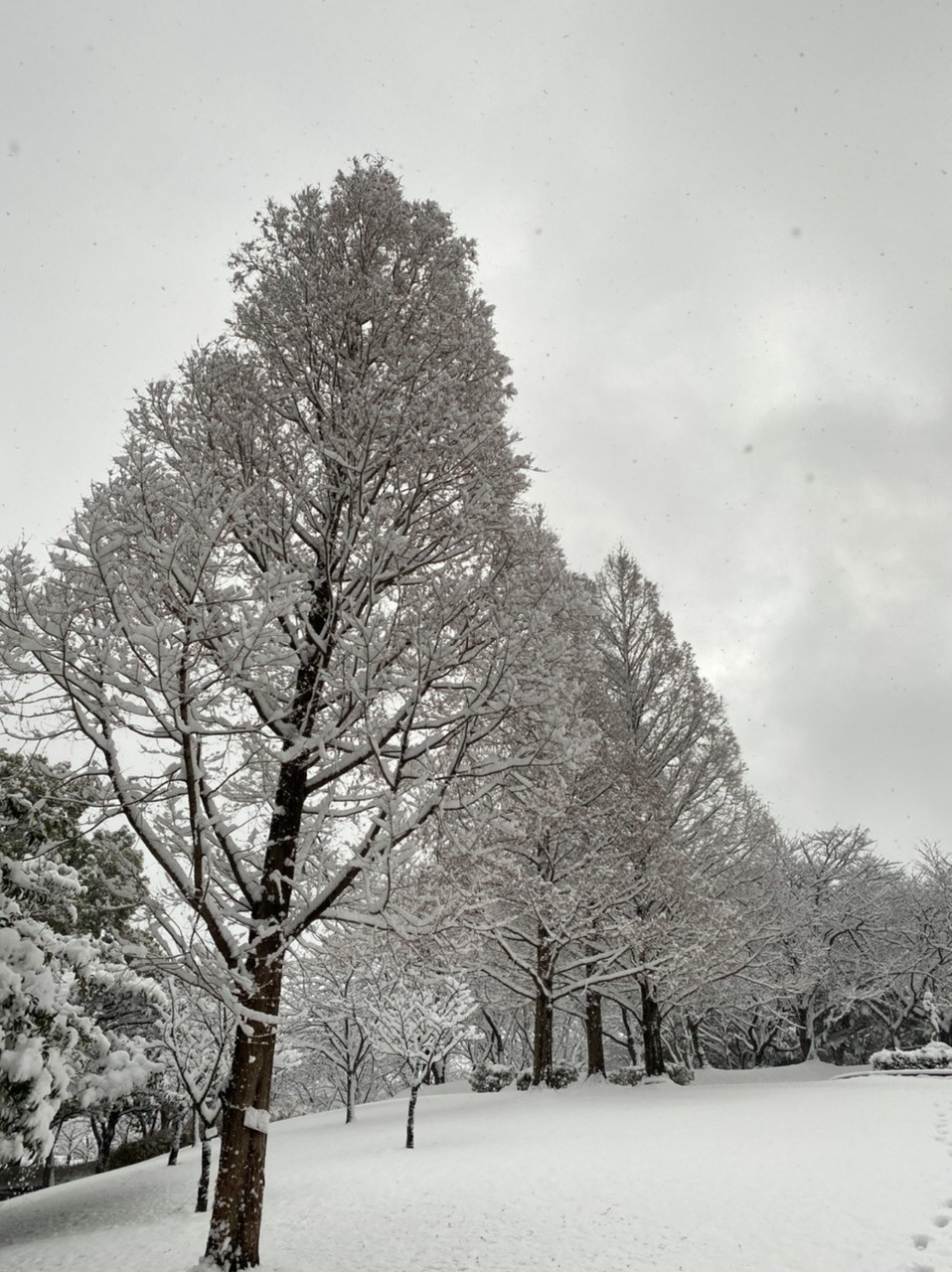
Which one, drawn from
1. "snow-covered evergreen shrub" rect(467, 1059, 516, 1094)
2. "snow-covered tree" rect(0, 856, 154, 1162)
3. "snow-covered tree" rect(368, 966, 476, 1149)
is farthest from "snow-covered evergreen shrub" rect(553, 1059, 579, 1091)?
"snow-covered tree" rect(0, 856, 154, 1162)

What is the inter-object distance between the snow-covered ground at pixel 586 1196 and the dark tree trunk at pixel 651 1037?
7.66 ft

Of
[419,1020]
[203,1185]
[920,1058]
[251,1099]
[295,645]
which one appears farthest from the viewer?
[920,1058]

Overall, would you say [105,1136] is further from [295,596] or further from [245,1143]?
[295,596]

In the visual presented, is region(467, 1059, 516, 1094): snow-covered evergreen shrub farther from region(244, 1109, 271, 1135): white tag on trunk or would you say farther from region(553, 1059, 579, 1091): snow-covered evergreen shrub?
region(244, 1109, 271, 1135): white tag on trunk

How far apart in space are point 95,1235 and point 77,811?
6326 mm

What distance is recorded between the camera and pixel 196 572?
13.7 feet

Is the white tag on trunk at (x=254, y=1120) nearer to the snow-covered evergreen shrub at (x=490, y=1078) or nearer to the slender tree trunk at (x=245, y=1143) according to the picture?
the slender tree trunk at (x=245, y=1143)

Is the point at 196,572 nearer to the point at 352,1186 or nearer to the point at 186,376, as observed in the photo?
the point at 186,376

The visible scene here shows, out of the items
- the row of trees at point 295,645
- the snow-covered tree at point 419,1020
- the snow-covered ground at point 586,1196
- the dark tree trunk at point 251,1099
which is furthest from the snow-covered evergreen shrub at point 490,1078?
the dark tree trunk at point 251,1099

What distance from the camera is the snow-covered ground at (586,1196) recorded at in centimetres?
541

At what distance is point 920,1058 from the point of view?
1566 centimetres

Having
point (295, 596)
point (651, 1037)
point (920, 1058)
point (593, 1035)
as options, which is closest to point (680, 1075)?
point (651, 1037)

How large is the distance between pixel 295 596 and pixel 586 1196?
6.86 m

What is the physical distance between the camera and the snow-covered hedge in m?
15.3
